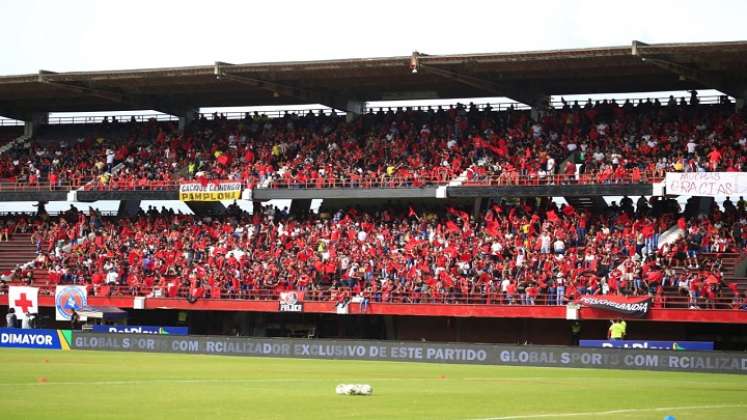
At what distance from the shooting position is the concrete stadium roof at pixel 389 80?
43.6 m

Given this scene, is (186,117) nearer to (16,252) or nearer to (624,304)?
(16,252)

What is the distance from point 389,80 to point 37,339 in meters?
17.1

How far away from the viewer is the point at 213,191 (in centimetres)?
4981

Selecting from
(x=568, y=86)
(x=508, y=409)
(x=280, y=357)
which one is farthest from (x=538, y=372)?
(x=568, y=86)

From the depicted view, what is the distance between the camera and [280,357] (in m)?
39.5

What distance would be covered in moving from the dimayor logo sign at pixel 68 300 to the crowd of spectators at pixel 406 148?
614 cm

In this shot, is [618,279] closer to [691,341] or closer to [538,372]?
[691,341]

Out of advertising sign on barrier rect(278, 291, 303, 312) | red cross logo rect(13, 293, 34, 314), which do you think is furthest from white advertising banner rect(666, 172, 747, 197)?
red cross logo rect(13, 293, 34, 314)

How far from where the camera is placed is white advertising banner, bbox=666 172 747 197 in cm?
4081

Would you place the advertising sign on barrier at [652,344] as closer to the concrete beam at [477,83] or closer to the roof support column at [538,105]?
the roof support column at [538,105]

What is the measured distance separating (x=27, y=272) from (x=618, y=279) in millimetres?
24101

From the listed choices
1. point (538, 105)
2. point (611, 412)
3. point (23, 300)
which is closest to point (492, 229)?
point (538, 105)

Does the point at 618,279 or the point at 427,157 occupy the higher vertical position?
the point at 427,157

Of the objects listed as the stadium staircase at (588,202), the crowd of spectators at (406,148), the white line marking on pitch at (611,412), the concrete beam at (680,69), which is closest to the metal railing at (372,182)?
the crowd of spectators at (406,148)
